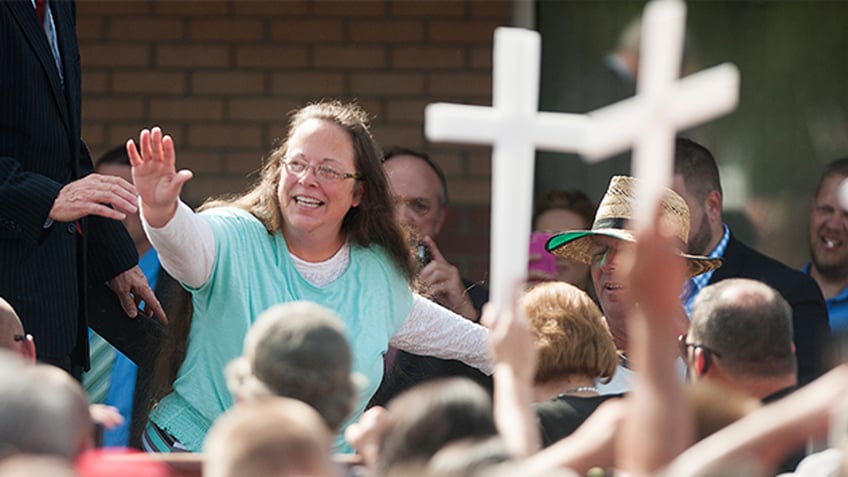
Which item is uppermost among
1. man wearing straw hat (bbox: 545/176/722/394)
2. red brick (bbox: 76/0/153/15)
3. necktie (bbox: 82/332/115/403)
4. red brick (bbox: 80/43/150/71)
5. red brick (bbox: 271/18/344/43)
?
red brick (bbox: 76/0/153/15)

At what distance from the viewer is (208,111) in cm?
616

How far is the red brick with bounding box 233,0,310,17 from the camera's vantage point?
6.09 metres

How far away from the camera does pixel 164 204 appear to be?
3.59 m

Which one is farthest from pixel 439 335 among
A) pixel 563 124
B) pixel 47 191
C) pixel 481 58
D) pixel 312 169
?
pixel 481 58

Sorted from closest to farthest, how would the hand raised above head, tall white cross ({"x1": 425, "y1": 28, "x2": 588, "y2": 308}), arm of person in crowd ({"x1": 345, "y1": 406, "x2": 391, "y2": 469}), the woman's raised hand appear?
the hand raised above head < tall white cross ({"x1": 425, "y1": 28, "x2": 588, "y2": 308}) < arm of person in crowd ({"x1": 345, "y1": 406, "x2": 391, "y2": 469}) < the woman's raised hand

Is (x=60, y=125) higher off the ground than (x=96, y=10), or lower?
lower

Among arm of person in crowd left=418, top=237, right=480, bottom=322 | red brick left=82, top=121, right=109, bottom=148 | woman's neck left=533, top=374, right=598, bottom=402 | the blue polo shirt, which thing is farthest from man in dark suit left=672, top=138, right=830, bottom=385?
red brick left=82, top=121, right=109, bottom=148

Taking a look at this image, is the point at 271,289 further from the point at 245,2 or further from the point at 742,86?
the point at 742,86

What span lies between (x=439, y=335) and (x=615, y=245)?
0.65 meters

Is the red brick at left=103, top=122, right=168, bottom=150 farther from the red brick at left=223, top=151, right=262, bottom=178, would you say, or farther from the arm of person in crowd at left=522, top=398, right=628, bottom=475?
the arm of person in crowd at left=522, top=398, right=628, bottom=475

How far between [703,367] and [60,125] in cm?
197

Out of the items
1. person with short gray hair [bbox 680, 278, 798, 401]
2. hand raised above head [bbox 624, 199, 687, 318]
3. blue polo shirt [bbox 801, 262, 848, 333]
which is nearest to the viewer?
hand raised above head [bbox 624, 199, 687, 318]

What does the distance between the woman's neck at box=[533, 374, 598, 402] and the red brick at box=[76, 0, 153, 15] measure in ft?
10.2

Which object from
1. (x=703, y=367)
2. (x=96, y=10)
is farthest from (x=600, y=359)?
(x=96, y=10)
